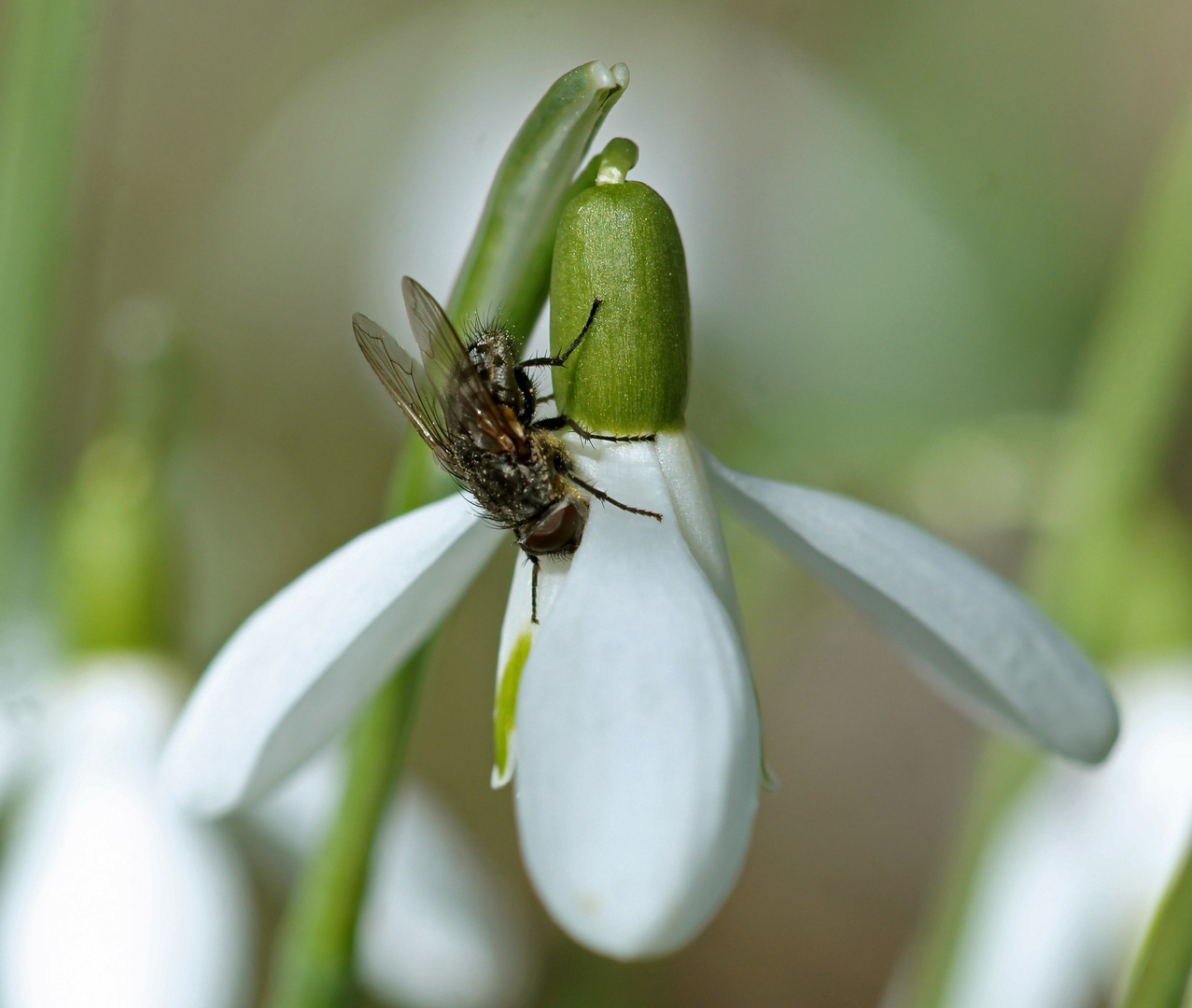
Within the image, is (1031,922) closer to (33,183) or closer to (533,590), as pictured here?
(533,590)

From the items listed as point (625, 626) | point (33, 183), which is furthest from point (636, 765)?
point (33, 183)

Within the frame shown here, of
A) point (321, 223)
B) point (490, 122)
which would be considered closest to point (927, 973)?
point (490, 122)

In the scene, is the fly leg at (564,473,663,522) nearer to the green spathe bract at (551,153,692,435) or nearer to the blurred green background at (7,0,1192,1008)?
the green spathe bract at (551,153,692,435)

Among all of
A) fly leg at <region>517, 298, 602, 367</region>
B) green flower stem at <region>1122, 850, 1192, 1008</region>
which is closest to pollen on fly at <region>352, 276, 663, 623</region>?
fly leg at <region>517, 298, 602, 367</region>

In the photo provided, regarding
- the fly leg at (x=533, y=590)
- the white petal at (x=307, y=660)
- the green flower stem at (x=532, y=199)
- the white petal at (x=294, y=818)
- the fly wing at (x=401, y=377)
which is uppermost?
the green flower stem at (x=532, y=199)

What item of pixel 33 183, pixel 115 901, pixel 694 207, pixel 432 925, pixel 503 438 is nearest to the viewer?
pixel 503 438

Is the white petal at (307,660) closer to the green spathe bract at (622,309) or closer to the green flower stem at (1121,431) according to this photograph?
the green spathe bract at (622,309)

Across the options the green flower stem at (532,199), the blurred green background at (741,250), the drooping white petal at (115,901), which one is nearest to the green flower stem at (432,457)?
the green flower stem at (532,199)
